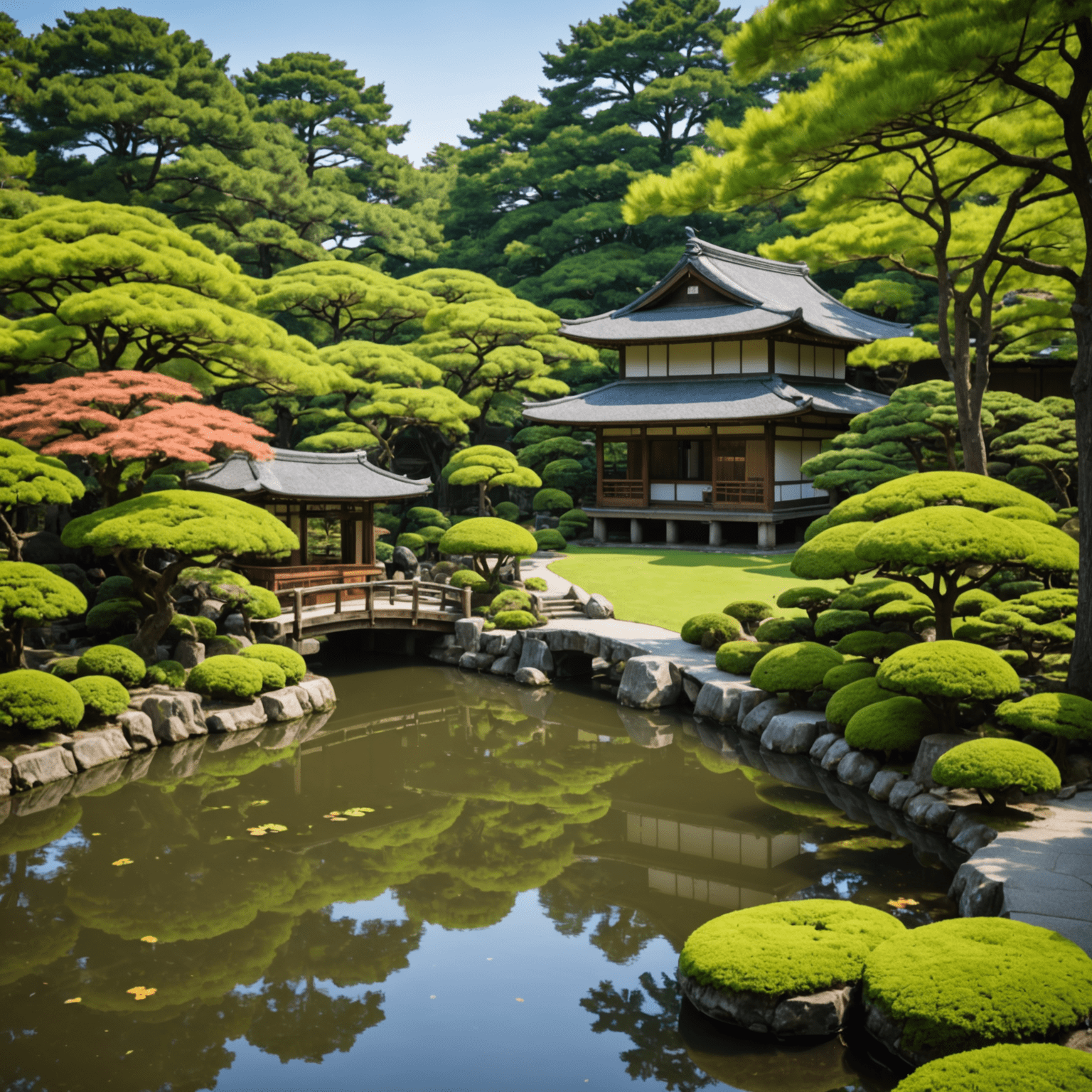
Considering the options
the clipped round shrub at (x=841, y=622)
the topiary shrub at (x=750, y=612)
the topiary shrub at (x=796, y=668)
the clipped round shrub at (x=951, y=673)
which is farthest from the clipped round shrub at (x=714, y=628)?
the clipped round shrub at (x=951, y=673)

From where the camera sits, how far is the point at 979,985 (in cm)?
561

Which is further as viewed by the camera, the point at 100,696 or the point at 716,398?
the point at 716,398

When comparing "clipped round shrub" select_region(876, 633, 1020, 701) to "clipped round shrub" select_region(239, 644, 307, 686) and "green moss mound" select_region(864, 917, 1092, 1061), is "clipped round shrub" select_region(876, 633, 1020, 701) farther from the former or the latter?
"clipped round shrub" select_region(239, 644, 307, 686)

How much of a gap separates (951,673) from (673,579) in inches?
444

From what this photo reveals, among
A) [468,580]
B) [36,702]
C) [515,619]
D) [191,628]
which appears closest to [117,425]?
[191,628]

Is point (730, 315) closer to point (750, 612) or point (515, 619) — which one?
point (750, 612)

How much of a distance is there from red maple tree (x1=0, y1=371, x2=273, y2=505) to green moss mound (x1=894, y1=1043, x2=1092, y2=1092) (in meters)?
12.6

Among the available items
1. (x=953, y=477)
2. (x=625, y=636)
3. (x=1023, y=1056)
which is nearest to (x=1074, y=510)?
(x=953, y=477)

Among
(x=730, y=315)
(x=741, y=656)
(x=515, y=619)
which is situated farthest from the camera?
(x=730, y=315)

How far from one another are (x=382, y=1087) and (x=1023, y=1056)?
3637 millimetres

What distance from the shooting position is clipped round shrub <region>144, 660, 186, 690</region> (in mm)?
14055

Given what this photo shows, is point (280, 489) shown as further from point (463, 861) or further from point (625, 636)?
point (463, 861)

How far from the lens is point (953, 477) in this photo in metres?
12.3

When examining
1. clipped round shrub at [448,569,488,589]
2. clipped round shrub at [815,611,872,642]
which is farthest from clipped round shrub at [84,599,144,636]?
clipped round shrub at [815,611,872,642]
